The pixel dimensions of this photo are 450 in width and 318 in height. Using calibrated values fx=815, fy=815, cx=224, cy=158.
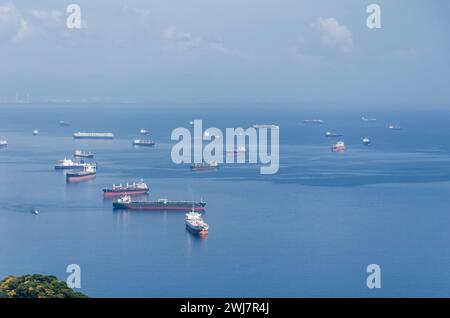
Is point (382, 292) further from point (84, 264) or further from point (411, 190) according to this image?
point (411, 190)

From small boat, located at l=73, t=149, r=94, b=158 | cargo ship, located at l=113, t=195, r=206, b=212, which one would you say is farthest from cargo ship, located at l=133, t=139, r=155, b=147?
cargo ship, located at l=113, t=195, r=206, b=212

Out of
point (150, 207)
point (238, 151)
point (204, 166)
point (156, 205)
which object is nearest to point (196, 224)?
point (156, 205)

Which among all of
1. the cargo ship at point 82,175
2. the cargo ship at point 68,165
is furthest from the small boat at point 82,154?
the cargo ship at point 82,175

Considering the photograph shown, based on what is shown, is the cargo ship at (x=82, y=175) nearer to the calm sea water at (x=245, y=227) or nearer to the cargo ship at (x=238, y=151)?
the calm sea water at (x=245, y=227)

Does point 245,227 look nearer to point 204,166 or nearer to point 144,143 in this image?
point 204,166

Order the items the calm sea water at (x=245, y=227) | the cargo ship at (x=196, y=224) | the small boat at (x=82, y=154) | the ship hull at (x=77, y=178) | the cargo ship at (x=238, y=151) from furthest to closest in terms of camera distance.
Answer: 1. the cargo ship at (x=238, y=151)
2. the small boat at (x=82, y=154)
3. the ship hull at (x=77, y=178)
4. the cargo ship at (x=196, y=224)
5. the calm sea water at (x=245, y=227)
